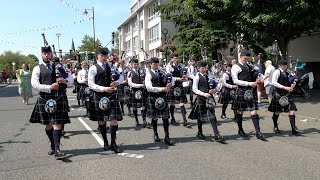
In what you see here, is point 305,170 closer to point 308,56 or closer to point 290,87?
point 290,87

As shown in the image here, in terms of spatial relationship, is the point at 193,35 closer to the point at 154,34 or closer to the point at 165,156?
the point at 165,156

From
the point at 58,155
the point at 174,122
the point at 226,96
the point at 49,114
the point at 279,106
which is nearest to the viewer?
the point at 58,155

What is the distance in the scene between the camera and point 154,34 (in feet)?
151

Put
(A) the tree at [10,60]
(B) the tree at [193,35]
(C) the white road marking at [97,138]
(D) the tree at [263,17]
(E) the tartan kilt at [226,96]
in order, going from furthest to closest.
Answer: (A) the tree at [10,60], (B) the tree at [193,35], (D) the tree at [263,17], (E) the tartan kilt at [226,96], (C) the white road marking at [97,138]

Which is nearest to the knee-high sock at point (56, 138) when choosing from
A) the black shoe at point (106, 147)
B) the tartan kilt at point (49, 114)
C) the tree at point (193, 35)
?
the tartan kilt at point (49, 114)

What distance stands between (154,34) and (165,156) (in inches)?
1591

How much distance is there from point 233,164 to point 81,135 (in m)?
4.13

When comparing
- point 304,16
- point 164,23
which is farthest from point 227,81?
point 164,23

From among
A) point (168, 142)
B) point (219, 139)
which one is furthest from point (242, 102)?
point (168, 142)

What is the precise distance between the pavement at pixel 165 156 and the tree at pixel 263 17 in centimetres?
425

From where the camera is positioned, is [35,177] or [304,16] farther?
[304,16]

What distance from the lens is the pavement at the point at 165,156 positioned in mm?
5441

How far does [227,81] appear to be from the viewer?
10.9 metres

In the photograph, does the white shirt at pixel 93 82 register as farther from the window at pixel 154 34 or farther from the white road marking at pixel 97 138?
the window at pixel 154 34
